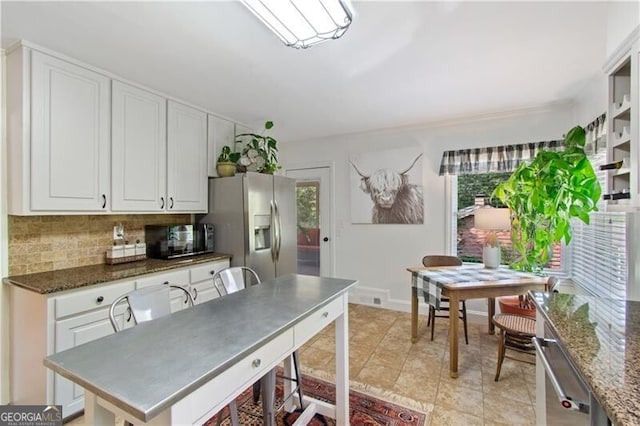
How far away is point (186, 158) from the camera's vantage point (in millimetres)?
2904

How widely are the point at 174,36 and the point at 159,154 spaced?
3.88 ft

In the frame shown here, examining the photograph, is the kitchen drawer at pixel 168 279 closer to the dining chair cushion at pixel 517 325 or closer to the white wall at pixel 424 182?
the white wall at pixel 424 182

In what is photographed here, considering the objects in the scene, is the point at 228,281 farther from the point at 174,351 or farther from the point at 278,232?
the point at 278,232

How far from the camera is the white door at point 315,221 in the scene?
430 cm

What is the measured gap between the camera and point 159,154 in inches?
104

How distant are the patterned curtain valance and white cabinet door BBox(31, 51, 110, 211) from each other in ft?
11.3

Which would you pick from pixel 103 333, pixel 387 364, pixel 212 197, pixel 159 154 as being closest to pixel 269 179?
pixel 212 197

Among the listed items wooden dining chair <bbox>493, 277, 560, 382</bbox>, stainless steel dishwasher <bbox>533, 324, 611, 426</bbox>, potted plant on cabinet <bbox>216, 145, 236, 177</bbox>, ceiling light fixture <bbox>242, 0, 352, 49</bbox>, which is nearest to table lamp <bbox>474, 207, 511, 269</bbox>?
wooden dining chair <bbox>493, 277, 560, 382</bbox>

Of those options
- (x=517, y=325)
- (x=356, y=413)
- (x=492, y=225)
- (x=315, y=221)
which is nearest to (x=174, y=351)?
(x=356, y=413)

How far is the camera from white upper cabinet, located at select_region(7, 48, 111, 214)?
6.13ft

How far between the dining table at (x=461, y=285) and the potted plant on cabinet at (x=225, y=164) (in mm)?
2219

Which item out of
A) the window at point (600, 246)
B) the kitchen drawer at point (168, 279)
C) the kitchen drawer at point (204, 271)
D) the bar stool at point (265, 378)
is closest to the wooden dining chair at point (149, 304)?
the bar stool at point (265, 378)

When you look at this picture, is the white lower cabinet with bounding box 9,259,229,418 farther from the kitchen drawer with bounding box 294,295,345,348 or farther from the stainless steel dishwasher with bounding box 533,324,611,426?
the stainless steel dishwasher with bounding box 533,324,611,426

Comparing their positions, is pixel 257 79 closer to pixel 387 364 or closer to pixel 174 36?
pixel 174 36
